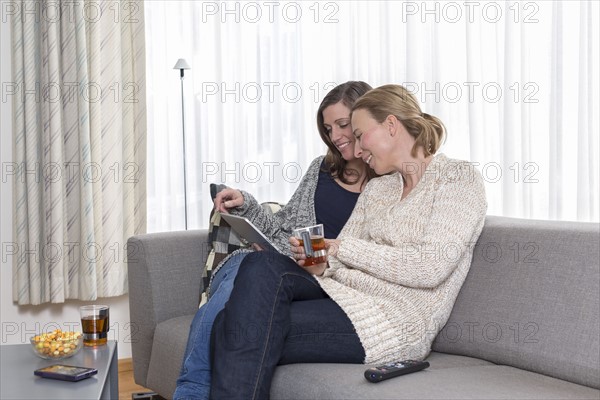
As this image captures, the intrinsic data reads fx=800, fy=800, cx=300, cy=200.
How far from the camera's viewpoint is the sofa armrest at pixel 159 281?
9.74 feet

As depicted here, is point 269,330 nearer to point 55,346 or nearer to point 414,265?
point 414,265

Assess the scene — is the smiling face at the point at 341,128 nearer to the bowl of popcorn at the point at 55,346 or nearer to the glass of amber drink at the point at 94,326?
the glass of amber drink at the point at 94,326

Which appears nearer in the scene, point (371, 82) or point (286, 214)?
point (286, 214)

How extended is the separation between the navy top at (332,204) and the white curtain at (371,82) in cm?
117

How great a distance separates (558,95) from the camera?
356 cm

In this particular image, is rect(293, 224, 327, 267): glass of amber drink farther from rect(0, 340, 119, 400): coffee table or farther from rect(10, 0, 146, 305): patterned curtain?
rect(10, 0, 146, 305): patterned curtain

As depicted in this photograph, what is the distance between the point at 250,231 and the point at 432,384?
2.92 ft

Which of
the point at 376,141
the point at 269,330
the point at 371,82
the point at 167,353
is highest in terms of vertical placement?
the point at 371,82

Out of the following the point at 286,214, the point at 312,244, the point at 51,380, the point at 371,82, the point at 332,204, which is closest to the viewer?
the point at 51,380

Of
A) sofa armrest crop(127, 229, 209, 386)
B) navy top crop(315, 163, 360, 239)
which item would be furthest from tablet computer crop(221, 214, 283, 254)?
sofa armrest crop(127, 229, 209, 386)

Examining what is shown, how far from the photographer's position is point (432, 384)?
1.89m

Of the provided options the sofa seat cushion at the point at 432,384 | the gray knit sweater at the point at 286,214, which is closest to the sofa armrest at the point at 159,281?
the gray knit sweater at the point at 286,214

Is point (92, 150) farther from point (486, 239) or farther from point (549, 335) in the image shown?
point (549, 335)

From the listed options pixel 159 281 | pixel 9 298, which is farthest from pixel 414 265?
pixel 9 298
